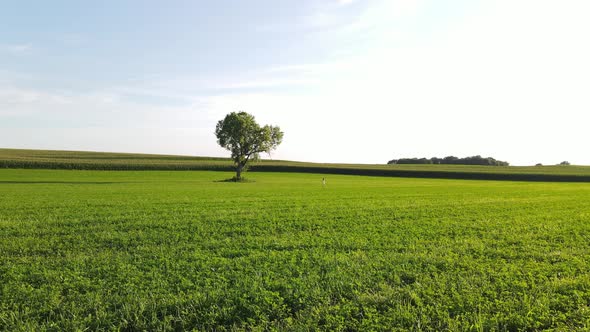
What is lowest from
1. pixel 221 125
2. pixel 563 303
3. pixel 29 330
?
Result: pixel 29 330

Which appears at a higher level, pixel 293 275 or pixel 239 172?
pixel 239 172

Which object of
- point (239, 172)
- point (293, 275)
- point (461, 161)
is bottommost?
point (293, 275)

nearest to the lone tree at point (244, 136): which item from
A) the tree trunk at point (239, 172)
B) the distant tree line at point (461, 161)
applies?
the tree trunk at point (239, 172)

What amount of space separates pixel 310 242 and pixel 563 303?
761cm

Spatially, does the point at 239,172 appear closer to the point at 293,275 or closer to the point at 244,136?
the point at 244,136

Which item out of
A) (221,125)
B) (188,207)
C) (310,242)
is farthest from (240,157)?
(310,242)

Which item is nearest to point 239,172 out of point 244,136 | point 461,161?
point 244,136

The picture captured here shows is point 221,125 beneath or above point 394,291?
above

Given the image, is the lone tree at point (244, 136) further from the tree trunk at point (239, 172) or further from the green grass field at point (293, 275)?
the green grass field at point (293, 275)

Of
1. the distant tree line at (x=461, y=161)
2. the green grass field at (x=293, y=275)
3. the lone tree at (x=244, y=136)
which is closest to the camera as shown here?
the green grass field at (x=293, y=275)

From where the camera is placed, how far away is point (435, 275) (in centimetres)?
929

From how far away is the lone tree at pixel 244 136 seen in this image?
6925 cm

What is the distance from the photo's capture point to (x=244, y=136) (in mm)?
70125

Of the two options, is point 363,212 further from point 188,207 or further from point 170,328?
point 170,328
